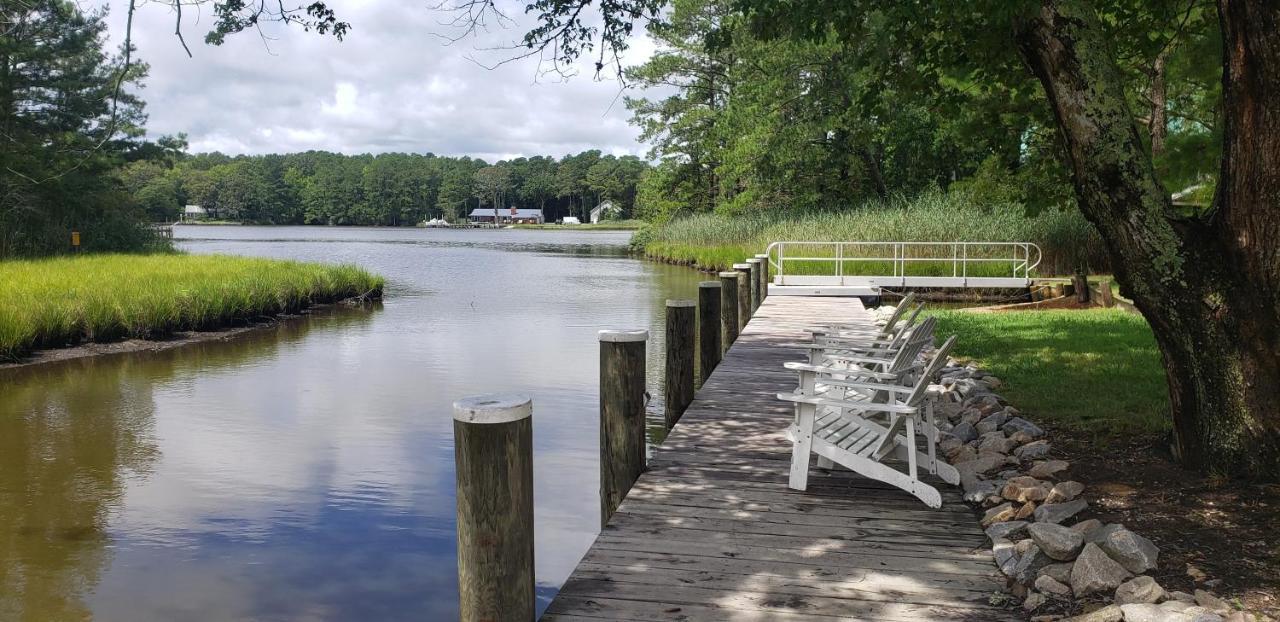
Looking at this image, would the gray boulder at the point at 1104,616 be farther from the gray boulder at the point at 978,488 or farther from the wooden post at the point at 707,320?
the wooden post at the point at 707,320

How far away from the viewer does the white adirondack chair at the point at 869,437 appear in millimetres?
5535

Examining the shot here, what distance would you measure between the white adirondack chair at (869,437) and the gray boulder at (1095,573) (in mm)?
1169

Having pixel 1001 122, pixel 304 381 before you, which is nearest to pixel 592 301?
pixel 304 381

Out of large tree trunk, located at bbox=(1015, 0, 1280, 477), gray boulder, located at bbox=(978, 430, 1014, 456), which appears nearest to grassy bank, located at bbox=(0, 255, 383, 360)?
gray boulder, located at bbox=(978, 430, 1014, 456)

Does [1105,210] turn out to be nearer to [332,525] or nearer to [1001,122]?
[1001,122]

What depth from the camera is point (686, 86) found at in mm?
46312

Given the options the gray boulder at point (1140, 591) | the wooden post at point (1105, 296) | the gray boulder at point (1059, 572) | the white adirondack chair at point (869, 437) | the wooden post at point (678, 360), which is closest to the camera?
the gray boulder at point (1140, 591)

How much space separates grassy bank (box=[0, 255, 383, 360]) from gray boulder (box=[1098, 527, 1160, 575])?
15.8 metres

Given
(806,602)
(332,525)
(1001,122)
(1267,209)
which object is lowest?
(332,525)

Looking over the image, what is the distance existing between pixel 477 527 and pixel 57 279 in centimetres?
1989

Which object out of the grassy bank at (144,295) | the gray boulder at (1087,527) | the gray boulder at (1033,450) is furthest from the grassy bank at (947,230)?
the gray boulder at (1087,527)

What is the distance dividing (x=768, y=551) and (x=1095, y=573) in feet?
4.80

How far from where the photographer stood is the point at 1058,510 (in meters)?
5.09

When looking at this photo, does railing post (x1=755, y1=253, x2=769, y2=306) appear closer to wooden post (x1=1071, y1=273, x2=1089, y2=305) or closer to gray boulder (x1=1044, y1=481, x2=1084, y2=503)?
wooden post (x1=1071, y1=273, x2=1089, y2=305)
